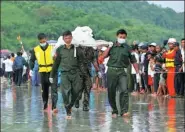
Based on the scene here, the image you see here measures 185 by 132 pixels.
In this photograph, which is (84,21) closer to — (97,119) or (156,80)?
(156,80)

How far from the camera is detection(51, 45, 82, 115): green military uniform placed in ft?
41.8

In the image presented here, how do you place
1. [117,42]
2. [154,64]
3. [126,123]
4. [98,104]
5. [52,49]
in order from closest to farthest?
[126,123] → [117,42] → [52,49] → [98,104] → [154,64]

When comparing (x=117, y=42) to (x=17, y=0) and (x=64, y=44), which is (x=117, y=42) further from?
(x=17, y=0)

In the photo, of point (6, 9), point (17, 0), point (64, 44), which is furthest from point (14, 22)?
point (64, 44)

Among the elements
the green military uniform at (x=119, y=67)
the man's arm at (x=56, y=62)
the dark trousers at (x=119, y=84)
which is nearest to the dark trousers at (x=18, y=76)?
the man's arm at (x=56, y=62)

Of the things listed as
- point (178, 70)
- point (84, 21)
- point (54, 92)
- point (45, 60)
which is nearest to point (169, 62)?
A: point (178, 70)

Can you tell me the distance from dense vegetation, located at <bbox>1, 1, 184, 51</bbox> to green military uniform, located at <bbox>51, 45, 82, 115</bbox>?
233 feet

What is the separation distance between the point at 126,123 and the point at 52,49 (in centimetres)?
326

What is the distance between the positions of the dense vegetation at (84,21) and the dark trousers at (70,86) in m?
71.1

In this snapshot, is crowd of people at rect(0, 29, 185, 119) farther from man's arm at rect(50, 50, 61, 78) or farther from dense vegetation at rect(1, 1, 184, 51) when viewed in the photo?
dense vegetation at rect(1, 1, 184, 51)

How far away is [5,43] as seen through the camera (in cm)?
10038

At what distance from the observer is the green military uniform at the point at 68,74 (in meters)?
12.8

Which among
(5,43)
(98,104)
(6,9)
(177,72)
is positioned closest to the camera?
(98,104)

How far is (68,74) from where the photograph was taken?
12.8 metres
